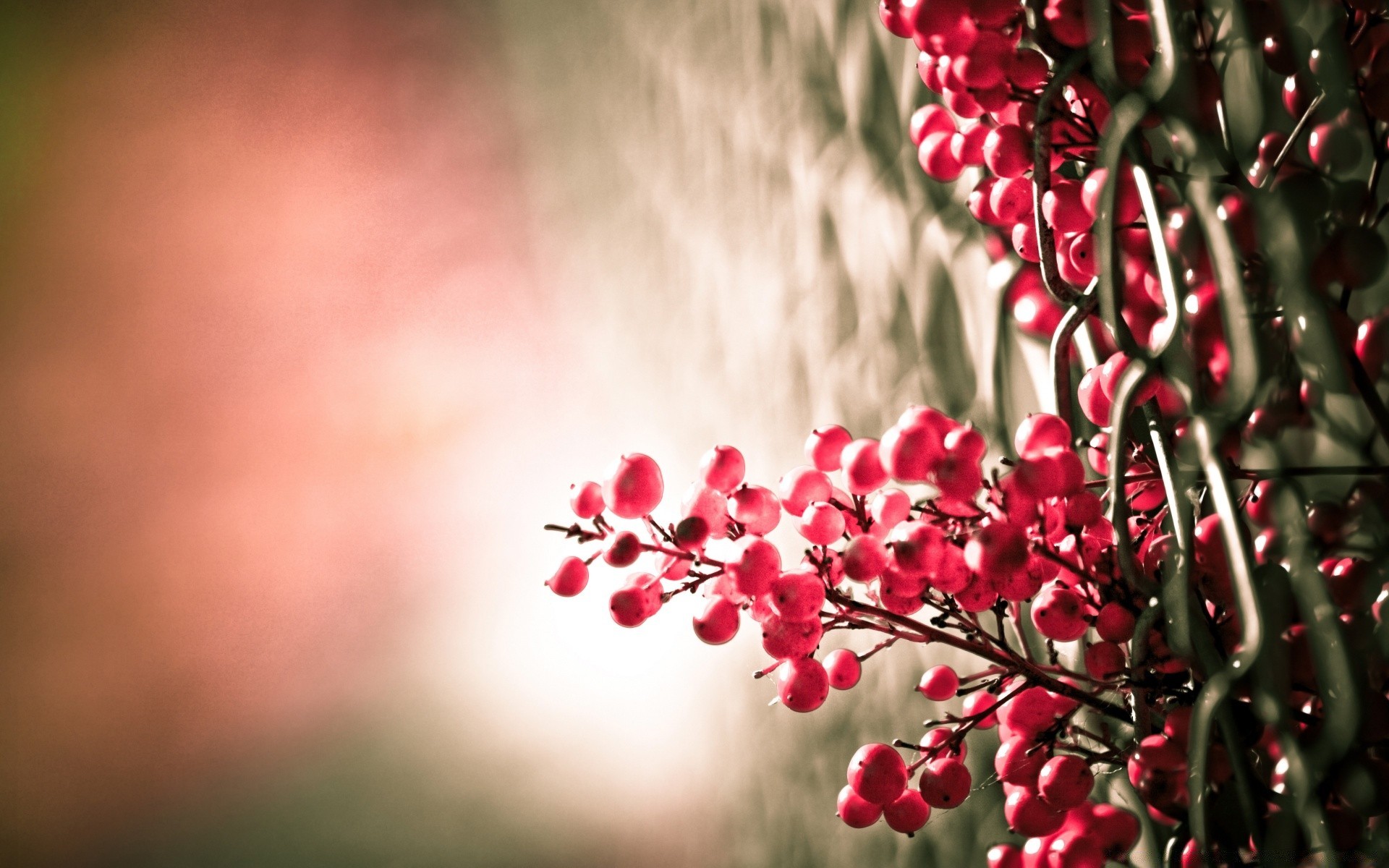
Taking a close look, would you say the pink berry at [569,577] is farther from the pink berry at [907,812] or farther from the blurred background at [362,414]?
the blurred background at [362,414]

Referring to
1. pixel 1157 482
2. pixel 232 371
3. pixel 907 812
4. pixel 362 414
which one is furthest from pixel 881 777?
pixel 232 371

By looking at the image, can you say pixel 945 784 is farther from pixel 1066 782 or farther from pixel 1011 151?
pixel 1011 151

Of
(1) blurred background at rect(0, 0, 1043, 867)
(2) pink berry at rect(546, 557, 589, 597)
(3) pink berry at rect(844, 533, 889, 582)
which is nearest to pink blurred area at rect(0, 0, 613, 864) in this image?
(1) blurred background at rect(0, 0, 1043, 867)

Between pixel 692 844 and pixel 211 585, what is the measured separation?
77 centimetres

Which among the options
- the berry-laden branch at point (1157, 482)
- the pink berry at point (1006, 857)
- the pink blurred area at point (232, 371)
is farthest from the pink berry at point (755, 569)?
the pink blurred area at point (232, 371)

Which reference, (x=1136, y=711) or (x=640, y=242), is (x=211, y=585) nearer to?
(x=640, y=242)

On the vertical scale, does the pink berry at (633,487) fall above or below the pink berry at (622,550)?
above

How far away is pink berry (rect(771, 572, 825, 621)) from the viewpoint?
28cm

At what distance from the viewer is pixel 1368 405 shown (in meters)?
0.20

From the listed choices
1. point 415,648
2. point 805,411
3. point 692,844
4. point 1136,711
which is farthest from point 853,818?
point 415,648

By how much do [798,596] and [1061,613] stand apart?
0.24ft

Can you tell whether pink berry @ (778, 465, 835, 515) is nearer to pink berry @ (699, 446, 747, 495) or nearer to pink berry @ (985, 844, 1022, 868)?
pink berry @ (699, 446, 747, 495)

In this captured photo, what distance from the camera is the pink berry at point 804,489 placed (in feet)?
1.09

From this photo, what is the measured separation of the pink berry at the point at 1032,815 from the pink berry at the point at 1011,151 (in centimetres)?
18
